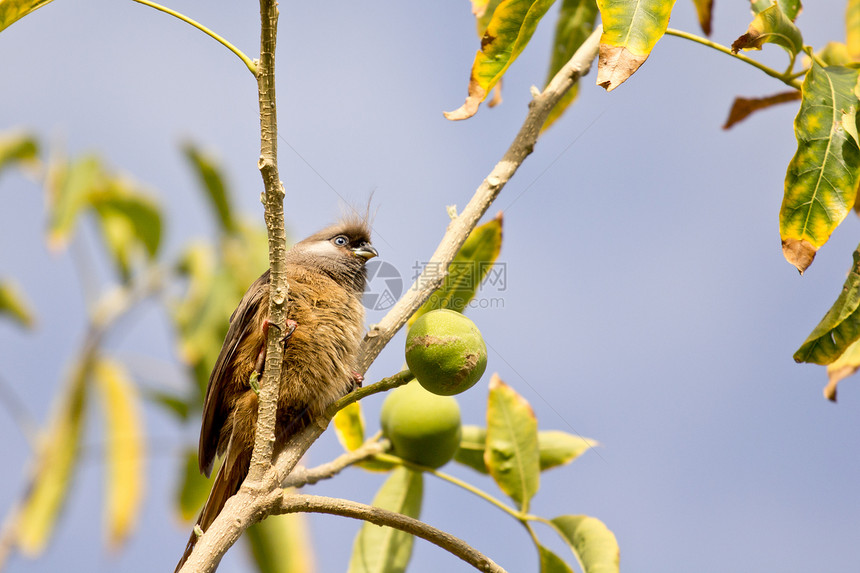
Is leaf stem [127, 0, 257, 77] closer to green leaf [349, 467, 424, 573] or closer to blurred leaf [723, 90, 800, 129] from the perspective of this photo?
green leaf [349, 467, 424, 573]

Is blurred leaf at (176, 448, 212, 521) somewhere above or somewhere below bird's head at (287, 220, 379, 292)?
below

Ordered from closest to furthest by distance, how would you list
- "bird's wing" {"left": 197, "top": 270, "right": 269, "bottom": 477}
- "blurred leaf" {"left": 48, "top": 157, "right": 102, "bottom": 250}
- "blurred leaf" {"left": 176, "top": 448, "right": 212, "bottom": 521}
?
"bird's wing" {"left": 197, "top": 270, "right": 269, "bottom": 477} < "blurred leaf" {"left": 48, "top": 157, "right": 102, "bottom": 250} < "blurred leaf" {"left": 176, "top": 448, "right": 212, "bottom": 521}

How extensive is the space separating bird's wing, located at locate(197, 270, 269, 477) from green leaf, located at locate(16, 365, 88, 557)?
3.99 meters

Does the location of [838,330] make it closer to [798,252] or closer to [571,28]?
[798,252]

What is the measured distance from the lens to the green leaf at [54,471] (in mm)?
6074

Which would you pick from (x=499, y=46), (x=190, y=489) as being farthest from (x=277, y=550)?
(x=499, y=46)

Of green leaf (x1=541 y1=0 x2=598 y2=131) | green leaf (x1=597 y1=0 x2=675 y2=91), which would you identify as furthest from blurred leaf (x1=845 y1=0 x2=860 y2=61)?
green leaf (x1=597 y1=0 x2=675 y2=91)

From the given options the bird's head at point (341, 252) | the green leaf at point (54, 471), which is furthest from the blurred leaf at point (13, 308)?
the bird's head at point (341, 252)

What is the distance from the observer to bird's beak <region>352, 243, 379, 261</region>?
3850 millimetres

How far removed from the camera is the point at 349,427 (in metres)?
3.07

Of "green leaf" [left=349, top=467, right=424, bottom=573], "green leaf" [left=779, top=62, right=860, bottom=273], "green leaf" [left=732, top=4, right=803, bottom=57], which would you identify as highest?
"green leaf" [left=732, top=4, right=803, bottom=57]

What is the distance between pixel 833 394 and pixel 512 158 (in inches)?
59.0

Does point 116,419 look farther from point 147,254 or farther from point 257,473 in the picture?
point 257,473

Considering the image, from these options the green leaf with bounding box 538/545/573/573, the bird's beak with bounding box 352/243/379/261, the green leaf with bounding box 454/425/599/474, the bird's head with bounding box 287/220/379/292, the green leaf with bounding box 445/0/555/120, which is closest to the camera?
the green leaf with bounding box 445/0/555/120
